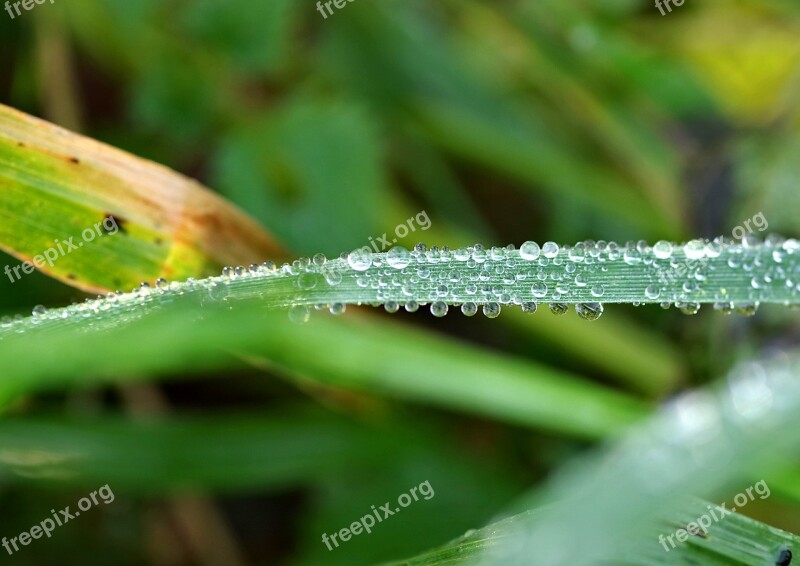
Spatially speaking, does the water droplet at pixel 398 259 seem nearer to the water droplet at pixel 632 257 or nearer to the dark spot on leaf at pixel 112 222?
the water droplet at pixel 632 257

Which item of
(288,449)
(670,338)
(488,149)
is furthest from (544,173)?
(288,449)

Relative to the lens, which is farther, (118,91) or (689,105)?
(118,91)

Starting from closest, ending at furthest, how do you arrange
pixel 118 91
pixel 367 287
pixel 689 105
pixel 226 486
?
pixel 367 287 → pixel 226 486 → pixel 689 105 → pixel 118 91

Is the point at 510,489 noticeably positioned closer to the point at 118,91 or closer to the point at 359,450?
the point at 359,450

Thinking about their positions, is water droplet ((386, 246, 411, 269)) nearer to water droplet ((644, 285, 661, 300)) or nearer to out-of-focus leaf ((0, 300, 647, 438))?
out-of-focus leaf ((0, 300, 647, 438))

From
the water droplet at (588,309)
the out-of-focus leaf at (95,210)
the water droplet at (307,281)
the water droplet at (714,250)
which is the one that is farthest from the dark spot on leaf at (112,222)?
the water droplet at (714,250)

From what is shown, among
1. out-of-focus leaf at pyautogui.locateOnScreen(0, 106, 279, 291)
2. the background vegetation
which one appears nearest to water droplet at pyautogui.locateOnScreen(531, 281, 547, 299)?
the background vegetation
